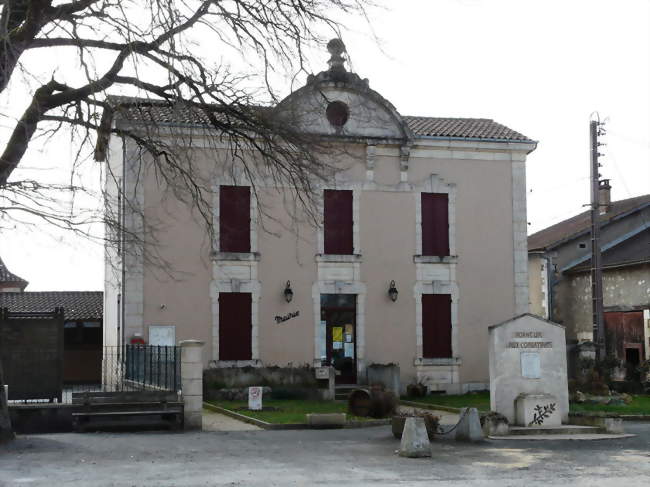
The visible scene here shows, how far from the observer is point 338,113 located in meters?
25.8

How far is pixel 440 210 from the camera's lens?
26.3 m

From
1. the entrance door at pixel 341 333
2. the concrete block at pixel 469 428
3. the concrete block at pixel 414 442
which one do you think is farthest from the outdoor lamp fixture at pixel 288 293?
the concrete block at pixel 414 442

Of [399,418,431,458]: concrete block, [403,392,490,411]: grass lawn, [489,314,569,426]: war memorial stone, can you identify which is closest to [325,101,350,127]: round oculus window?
[403,392,490,411]: grass lawn

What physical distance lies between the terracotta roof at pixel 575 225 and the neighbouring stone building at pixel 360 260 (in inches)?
314

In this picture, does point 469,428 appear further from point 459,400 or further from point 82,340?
point 82,340

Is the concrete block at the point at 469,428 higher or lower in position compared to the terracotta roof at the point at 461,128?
lower

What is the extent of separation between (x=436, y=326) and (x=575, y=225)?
14.4 meters

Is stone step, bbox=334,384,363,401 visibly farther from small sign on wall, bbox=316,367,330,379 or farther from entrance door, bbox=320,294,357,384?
small sign on wall, bbox=316,367,330,379

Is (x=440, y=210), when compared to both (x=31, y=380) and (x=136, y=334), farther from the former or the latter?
(x=31, y=380)

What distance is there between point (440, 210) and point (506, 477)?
15191 millimetres

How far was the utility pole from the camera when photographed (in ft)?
86.3

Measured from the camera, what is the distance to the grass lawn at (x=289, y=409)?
1806cm

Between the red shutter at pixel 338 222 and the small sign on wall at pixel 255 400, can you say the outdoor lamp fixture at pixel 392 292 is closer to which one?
the red shutter at pixel 338 222

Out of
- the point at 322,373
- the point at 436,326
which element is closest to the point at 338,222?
the point at 436,326
